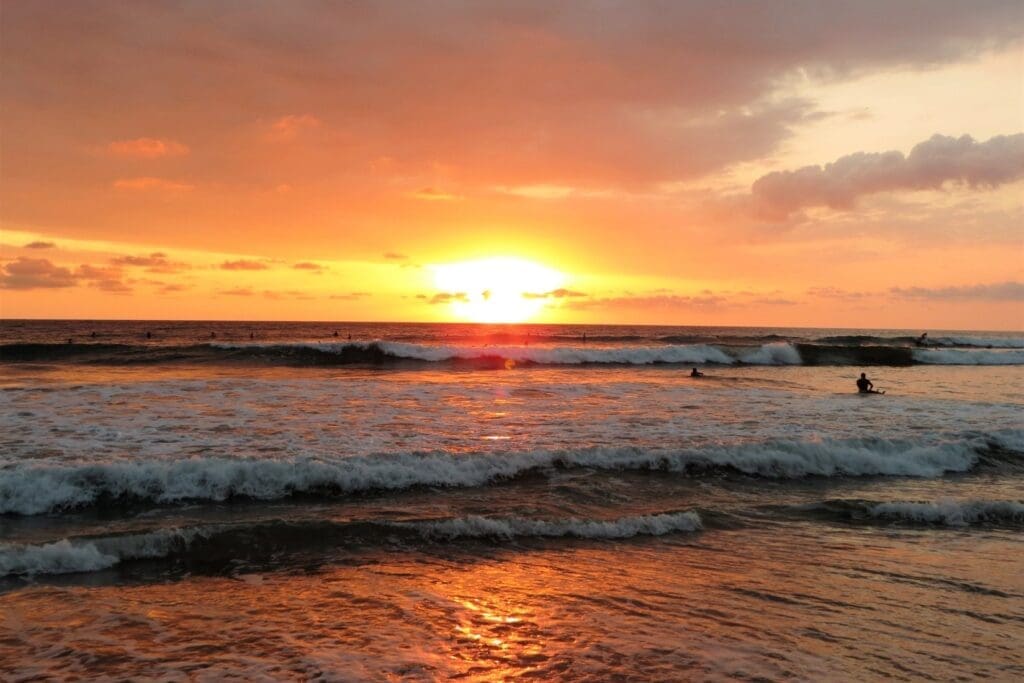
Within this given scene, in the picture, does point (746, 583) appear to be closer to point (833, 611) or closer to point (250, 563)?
point (833, 611)

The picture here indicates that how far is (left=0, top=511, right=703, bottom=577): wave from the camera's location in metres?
8.49

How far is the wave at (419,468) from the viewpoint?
11.3 metres

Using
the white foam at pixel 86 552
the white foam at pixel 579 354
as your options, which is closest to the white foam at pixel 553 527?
the white foam at pixel 86 552

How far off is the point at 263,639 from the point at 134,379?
27.7 m

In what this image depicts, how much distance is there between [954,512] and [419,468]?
375 inches

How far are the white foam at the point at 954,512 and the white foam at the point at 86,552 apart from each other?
11.1 meters

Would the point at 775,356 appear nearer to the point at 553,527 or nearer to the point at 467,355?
the point at 467,355

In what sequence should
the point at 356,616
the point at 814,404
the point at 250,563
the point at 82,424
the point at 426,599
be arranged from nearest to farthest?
the point at 356,616 → the point at 426,599 → the point at 250,563 → the point at 82,424 → the point at 814,404

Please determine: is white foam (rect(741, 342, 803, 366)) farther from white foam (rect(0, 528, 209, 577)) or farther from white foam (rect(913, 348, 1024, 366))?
white foam (rect(0, 528, 209, 577))

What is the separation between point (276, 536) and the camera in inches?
380

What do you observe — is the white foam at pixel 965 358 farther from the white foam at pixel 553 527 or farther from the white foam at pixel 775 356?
the white foam at pixel 553 527

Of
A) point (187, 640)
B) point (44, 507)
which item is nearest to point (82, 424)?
point (44, 507)

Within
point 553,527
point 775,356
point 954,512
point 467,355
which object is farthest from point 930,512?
point 775,356

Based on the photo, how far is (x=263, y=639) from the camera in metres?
6.51
